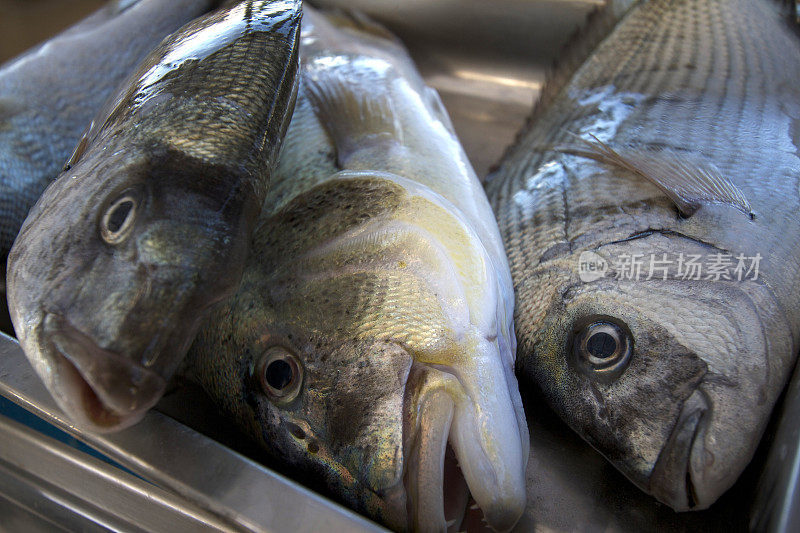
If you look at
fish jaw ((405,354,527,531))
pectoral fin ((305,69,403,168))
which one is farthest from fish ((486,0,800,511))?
pectoral fin ((305,69,403,168))

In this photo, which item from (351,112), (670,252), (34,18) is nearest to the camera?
(670,252)

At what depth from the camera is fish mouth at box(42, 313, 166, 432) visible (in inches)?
28.9

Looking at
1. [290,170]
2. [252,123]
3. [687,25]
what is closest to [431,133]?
[290,170]

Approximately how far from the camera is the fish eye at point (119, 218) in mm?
807

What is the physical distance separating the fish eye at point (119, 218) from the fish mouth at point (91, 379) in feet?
0.43

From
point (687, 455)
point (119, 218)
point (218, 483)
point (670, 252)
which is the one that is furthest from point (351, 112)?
point (687, 455)

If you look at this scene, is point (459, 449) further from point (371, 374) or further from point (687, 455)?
point (687, 455)

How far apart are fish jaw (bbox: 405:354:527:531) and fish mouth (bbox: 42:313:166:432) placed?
0.39 m

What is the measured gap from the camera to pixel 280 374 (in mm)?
936

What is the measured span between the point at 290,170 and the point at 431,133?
40 cm

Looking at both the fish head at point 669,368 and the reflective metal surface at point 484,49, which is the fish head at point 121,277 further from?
the reflective metal surface at point 484,49

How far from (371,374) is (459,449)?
0.59 ft

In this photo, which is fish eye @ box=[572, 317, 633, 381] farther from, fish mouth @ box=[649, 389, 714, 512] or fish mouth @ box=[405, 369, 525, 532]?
fish mouth @ box=[405, 369, 525, 532]

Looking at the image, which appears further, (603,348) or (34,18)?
(34,18)
